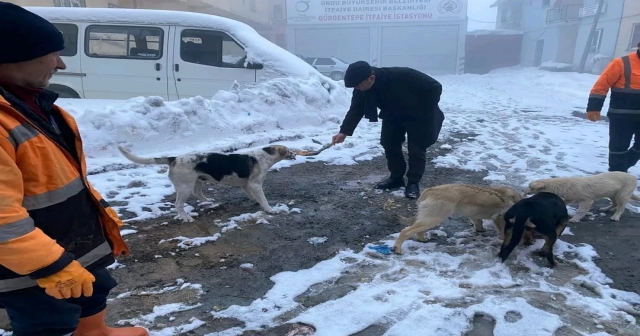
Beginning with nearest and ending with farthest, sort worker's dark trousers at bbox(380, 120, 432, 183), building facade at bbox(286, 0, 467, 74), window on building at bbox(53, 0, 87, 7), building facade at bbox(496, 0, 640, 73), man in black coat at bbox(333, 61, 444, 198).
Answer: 1. man in black coat at bbox(333, 61, 444, 198)
2. worker's dark trousers at bbox(380, 120, 432, 183)
3. window on building at bbox(53, 0, 87, 7)
4. building facade at bbox(496, 0, 640, 73)
5. building facade at bbox(286, 0, 467, 74)

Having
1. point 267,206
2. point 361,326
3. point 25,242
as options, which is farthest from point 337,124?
point 25,242

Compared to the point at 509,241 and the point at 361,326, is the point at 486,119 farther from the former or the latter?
the point at 361,326

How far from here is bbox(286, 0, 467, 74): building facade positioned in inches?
1296

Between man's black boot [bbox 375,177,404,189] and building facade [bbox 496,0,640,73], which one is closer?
man's black boot [bbox 375,177,404,189]

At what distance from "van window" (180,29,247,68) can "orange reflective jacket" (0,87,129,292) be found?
718cm

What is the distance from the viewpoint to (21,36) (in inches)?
63.7

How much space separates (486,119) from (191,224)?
9.33 meters

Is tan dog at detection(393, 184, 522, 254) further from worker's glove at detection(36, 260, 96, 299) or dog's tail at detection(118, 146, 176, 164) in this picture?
worker's glove at detection(36, 260, 96, 299)

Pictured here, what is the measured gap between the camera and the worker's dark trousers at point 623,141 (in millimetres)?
5348

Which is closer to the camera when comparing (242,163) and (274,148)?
(242,163)

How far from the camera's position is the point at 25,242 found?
154cm

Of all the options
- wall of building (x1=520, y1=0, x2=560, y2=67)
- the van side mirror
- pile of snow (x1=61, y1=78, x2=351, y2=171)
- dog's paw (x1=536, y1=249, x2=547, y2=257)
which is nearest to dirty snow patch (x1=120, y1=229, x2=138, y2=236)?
pile of snow (x1=61, y1=78, x2=351, y2=171)

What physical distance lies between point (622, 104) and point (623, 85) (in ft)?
0.80

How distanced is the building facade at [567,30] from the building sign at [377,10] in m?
8.97
